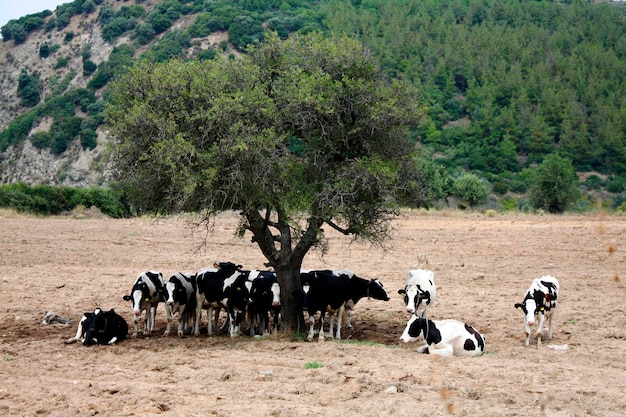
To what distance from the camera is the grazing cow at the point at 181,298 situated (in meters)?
16.4

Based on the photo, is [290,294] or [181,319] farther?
[181,319]

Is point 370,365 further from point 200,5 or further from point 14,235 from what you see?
point 200,5

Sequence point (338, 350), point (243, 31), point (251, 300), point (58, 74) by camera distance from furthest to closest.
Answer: point (58, 74) < point (243, 31) < point (251, 300) < point (338, 350)

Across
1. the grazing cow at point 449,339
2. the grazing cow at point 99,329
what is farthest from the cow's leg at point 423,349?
the grazing cow at point 99,329

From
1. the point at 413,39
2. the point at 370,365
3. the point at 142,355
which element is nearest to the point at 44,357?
the point at 142,355

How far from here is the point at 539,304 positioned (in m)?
15.2

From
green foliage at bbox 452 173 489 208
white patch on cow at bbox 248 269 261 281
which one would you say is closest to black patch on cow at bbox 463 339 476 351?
white patch on cow at bbox 248 269 261 281

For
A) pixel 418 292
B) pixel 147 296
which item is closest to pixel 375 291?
pixel 418 292

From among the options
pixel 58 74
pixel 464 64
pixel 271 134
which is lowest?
pixel 271 134

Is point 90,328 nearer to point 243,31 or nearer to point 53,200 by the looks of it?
point 53,200

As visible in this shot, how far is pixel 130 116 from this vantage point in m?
14.1

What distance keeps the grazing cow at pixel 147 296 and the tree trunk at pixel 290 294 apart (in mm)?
2914

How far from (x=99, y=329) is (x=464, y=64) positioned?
9346cm

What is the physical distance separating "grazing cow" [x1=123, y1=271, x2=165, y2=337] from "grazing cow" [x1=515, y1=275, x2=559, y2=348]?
8.23 metres
